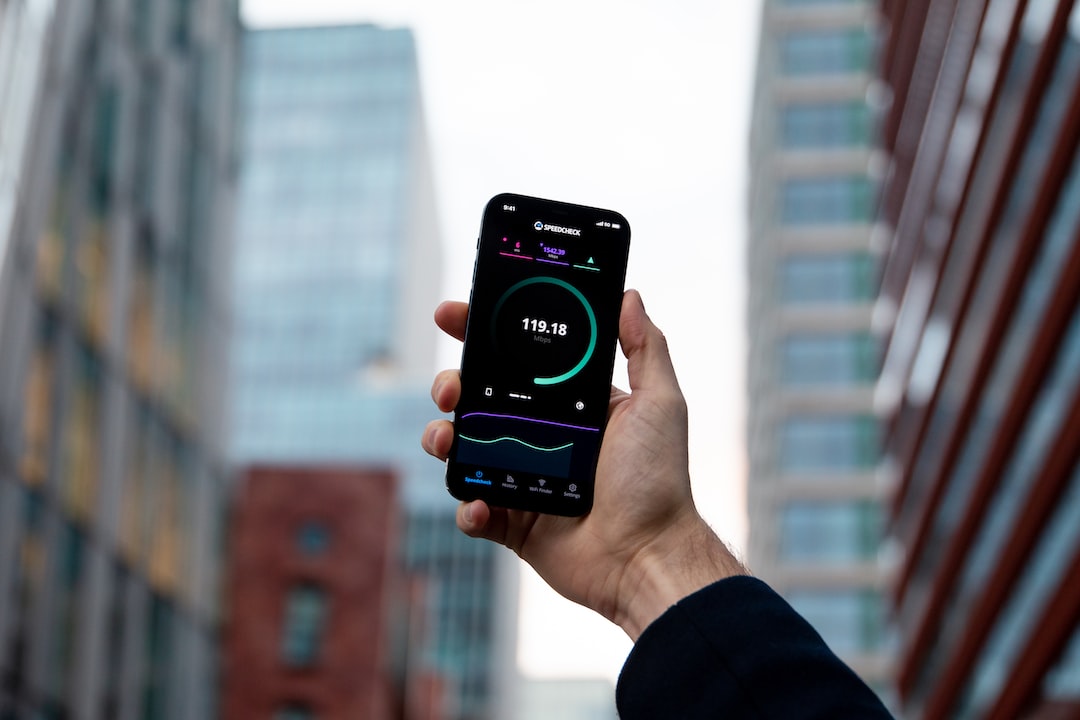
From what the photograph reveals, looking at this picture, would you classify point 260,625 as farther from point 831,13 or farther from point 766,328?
point 831,13

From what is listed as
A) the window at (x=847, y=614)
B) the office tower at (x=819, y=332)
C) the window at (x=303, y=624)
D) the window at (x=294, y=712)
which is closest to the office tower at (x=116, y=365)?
the window at (x=303, y=624)

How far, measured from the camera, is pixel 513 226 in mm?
3818

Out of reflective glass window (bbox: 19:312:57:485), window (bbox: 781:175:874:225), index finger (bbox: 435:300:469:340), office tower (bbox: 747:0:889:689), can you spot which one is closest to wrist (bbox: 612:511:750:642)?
index finger (bbox: 435:300:469:340)

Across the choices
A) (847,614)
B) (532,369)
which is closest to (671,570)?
(532,369)

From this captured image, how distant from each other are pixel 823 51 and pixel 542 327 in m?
76.8

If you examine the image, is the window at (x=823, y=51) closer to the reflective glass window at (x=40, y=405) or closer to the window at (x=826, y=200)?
the window at (x=826, y=200)

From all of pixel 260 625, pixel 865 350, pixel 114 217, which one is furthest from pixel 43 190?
pixel 865 350

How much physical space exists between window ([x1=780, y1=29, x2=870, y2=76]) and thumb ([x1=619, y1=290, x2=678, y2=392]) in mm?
75779

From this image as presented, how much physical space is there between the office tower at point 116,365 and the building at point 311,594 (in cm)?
1787

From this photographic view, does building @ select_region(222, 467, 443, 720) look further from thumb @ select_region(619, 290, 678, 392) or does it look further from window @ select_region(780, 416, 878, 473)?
thumb @ select_region(619, 290, 678, 392)

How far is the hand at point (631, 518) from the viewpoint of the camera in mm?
2920

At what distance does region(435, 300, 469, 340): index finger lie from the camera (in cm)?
366

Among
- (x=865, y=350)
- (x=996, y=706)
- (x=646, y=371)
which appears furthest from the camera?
(x=865, y=350)

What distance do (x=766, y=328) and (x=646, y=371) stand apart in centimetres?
7313
